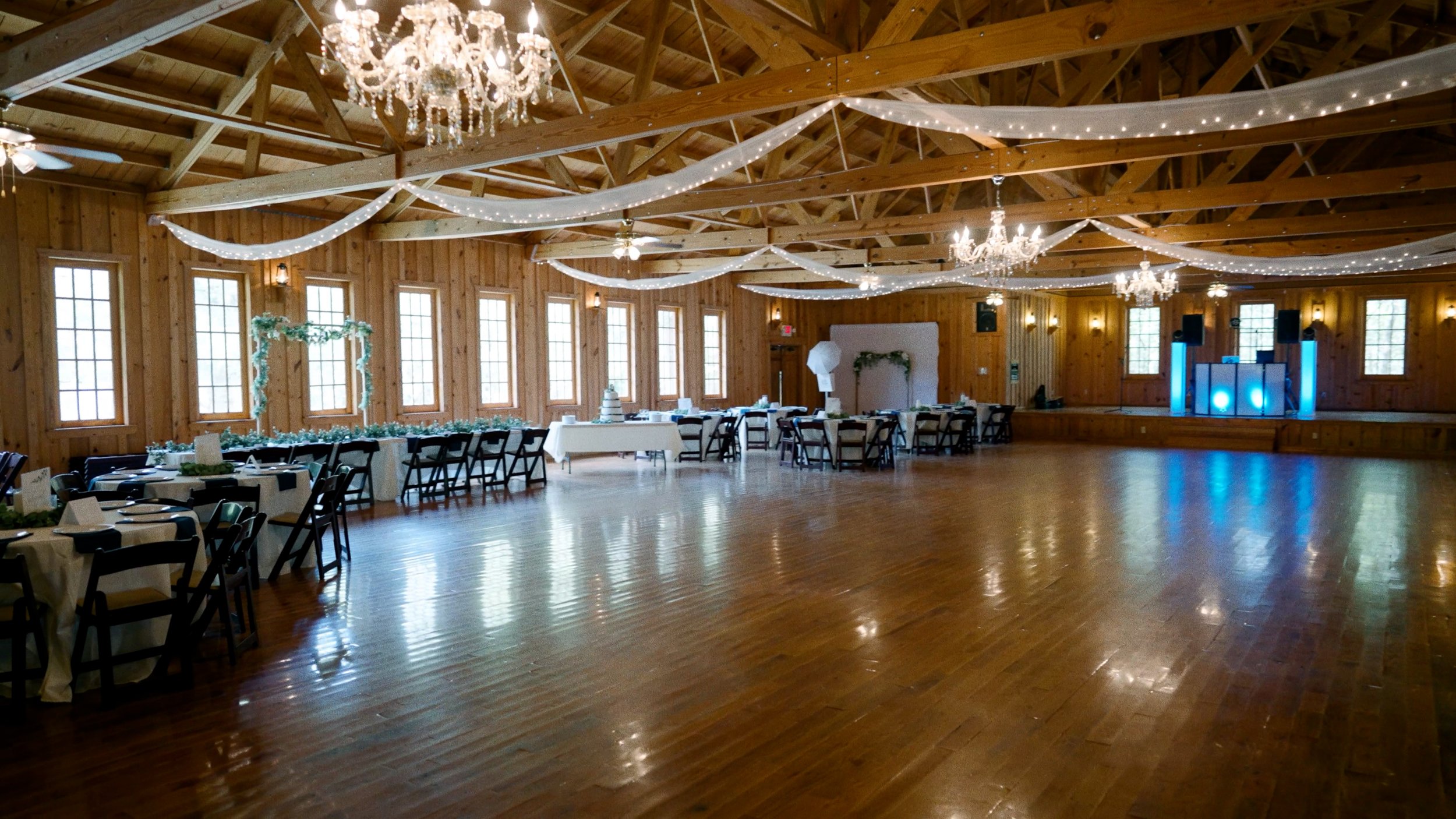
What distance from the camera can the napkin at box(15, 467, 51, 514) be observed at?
4191 mm

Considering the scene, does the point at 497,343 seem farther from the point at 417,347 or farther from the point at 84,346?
the point at 84,346

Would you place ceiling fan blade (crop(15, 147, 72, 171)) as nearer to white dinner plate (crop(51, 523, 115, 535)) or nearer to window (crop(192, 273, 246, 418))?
white dinner plate (crop(51, 523, 115, 535))

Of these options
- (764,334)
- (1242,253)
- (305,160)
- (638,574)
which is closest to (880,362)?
(764,334)

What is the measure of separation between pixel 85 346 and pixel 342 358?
2.78 m

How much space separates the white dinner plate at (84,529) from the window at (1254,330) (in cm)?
1910

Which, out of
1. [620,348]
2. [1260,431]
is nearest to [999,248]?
[620,348]

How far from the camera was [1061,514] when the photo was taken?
8.02 m

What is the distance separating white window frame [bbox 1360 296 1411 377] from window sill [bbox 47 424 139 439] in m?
20.0

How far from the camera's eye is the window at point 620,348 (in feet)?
48.4

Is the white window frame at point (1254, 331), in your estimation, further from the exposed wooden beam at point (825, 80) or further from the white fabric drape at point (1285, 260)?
the exposed wooden beam at point (825, 80)

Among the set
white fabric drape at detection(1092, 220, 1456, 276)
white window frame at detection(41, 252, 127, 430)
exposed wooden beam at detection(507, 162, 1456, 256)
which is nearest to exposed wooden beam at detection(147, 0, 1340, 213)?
white window frame at detection(41, 252, 127, 430)

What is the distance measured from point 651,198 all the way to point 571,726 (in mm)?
4753

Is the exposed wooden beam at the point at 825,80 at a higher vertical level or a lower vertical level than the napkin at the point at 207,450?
higher

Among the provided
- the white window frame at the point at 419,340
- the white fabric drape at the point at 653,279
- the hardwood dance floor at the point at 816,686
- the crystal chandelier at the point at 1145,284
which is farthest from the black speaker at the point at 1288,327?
the white window frame at the point at 419,340
